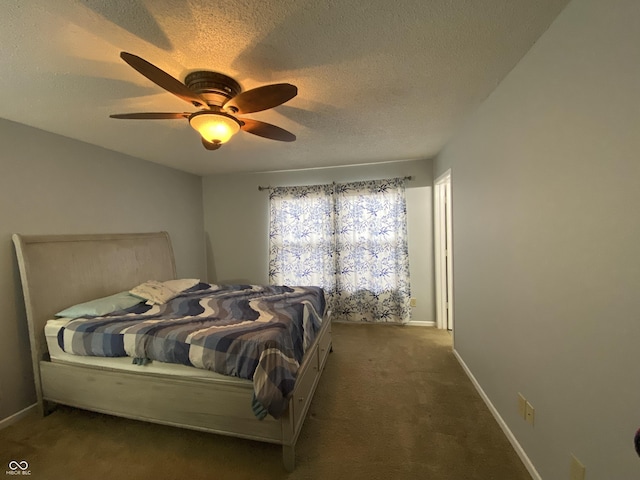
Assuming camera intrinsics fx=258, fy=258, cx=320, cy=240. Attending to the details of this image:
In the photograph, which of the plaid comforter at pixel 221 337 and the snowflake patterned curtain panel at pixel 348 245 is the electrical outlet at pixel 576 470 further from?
the snowflake patterned curtain panel at pixel 348 245

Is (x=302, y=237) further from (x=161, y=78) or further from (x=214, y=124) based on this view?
(x=161, y=78)

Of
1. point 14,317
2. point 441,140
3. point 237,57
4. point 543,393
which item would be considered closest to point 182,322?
point 14,317

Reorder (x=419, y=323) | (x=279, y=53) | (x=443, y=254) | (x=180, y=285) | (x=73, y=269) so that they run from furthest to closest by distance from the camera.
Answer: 1. (x=419, y=323)
2. (x=443, y=254)
3. (x=180, y=285)
4. (x=73, y=269)
5. (x=279, y=53)

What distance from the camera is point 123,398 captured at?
1825 millimetres

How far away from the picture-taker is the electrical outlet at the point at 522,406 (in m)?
1.50

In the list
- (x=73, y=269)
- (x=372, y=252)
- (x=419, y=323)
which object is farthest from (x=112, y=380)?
(x=419, y=323)

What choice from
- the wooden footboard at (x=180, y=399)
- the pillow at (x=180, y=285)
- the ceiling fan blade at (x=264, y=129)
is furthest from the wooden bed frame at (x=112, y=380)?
the ceiling fan blade at (x=264, y=129)

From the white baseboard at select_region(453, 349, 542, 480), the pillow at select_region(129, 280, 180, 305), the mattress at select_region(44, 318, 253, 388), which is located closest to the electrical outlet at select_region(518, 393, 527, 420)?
the white baseboard at select_region(453, 349, 542, 480)

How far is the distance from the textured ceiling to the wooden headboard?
1010 mm

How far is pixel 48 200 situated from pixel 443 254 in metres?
4.22

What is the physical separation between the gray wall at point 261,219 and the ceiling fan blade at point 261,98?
2464 millimetres

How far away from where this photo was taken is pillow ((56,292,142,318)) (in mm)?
2090

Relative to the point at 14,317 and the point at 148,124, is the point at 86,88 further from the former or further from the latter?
the point at 14,317

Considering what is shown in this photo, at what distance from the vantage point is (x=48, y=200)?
2.23m
